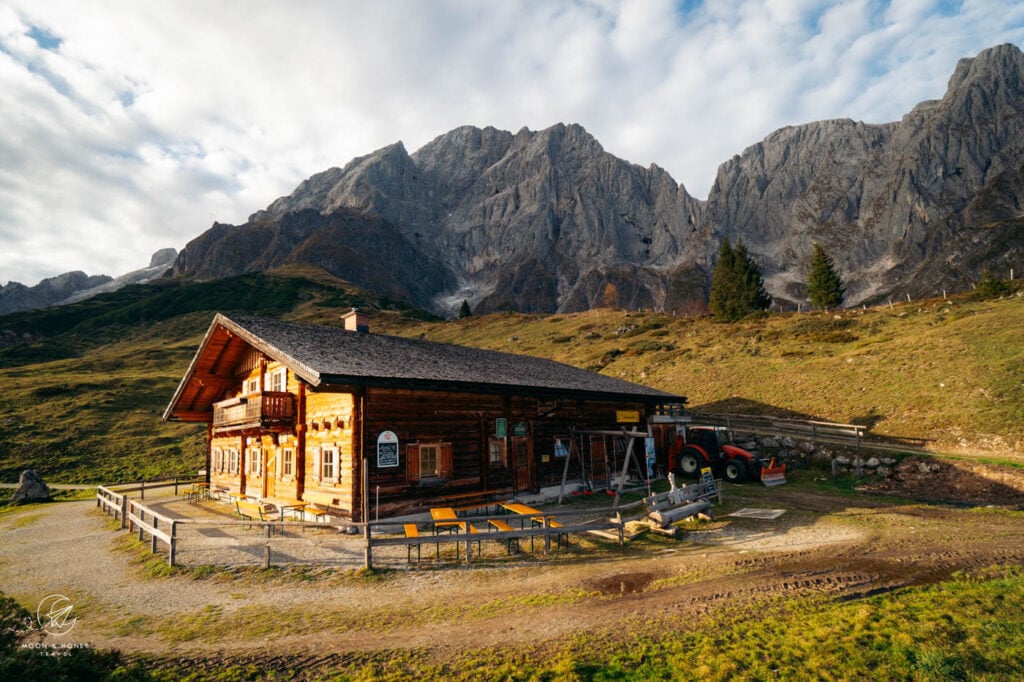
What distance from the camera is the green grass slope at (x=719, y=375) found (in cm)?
2845

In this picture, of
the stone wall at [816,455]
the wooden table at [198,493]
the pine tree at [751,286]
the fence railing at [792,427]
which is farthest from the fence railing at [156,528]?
the pine tree at [751,286]

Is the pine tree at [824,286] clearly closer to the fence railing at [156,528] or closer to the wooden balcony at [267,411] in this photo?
the wooden balcony at [267,411]

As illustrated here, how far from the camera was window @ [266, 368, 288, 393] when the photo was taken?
21531 mm

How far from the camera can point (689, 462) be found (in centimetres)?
2645

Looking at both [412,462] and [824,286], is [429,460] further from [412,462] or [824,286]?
[824,286]

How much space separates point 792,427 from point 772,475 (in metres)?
8.96

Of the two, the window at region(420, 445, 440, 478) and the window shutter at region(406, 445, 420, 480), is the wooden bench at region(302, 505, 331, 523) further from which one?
Answer: the window at region(420, 445, 440, 478)

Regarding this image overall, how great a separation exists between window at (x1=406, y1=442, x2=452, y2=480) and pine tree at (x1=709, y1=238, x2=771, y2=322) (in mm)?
68236

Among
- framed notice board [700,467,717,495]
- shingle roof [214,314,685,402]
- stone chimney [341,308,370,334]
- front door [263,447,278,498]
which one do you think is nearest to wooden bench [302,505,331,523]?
front door [263,447,278,498]

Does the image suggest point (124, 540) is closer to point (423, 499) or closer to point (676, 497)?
point (423, 499)

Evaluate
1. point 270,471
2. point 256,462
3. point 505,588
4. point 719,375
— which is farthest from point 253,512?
point 719,375

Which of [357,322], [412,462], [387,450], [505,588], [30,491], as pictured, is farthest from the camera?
[30,491]

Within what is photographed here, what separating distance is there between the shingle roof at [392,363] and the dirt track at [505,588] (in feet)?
20.7

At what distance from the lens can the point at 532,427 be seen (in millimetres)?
22312
